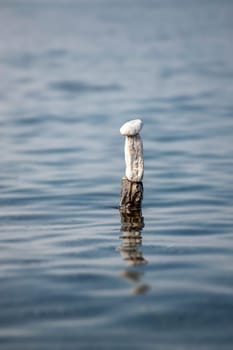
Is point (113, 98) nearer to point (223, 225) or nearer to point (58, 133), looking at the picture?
point (58, 133)

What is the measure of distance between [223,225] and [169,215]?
4.51 ft

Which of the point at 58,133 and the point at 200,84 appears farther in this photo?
the point at 200,84

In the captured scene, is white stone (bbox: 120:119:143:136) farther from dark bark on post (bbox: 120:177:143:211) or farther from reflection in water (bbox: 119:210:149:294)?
reflection in water (bbox: 119:210:149:294)

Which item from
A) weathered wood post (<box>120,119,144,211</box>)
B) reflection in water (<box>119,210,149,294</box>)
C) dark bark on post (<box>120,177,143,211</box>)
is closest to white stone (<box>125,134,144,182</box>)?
weathered wood post (<box>120,119,144,211</box>)

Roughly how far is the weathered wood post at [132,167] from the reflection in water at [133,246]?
215 millimetres

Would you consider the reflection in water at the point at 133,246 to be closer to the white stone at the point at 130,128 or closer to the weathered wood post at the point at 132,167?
the weathered wood post at the point at 132,167

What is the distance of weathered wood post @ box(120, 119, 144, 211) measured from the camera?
13.9 metres

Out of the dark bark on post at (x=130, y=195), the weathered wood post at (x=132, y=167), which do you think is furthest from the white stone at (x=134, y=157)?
the dark bark on post at (x=130, y=195)

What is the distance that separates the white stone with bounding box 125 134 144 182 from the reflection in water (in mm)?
786

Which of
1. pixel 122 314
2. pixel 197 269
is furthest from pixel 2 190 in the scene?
pixel 122 314

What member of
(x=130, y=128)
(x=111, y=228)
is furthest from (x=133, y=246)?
(x=130, y=128)

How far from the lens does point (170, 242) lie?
1287 centimetres

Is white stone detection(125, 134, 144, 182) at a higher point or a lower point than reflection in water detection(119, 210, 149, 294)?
higher

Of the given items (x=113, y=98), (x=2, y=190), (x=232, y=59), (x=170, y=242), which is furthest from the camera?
(x=232, y=59)
